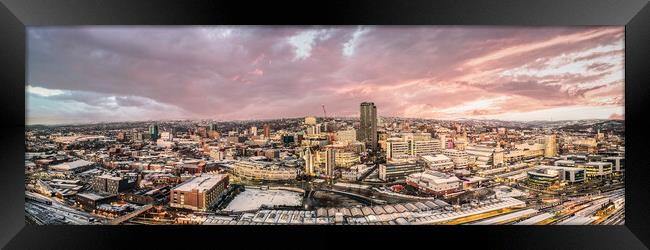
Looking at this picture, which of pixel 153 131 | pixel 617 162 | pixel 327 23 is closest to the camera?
pixel 327 23

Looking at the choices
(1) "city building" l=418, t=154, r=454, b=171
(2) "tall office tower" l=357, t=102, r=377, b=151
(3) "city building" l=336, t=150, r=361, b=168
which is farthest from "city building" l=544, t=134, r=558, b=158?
(3) "city building" l=336, t=150, r=361, b=168

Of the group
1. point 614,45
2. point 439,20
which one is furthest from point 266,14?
point 614,45

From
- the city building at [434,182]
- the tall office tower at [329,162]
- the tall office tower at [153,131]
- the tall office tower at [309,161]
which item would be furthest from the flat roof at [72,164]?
the city building at [434,182]

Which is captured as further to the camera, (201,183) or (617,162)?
(201,183)

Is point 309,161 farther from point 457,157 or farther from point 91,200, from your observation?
point 91,200

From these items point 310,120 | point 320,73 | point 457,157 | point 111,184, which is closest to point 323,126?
point 310,120

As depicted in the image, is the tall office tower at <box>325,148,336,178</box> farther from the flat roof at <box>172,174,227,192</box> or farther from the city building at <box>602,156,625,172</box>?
the city building at <box>602,156,625,172</box>

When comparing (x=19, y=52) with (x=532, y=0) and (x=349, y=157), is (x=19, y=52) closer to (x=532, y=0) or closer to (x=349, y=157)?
(x=349, y=157)
